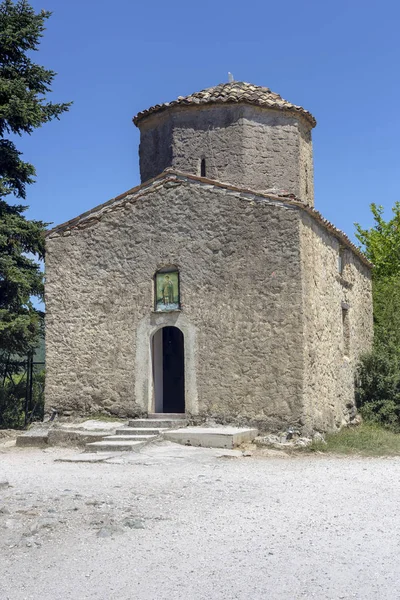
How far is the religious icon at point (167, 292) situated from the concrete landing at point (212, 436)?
2.57 metres

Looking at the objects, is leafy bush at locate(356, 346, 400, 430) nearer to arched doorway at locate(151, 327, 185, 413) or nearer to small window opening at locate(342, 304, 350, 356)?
small window opening at locate(342, 304, 350, 356)

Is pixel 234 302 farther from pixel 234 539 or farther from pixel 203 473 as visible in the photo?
pixel 234 539

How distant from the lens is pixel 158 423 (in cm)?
1266

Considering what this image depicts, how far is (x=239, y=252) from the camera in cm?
1284

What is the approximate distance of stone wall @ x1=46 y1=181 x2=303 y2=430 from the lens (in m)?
12.3

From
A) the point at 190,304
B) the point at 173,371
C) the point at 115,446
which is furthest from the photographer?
the point at 173,371

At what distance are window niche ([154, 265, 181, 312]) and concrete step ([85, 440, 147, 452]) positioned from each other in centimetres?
308

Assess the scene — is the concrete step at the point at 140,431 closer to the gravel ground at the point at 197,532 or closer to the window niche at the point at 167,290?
the gravel ground at the point at 197,532

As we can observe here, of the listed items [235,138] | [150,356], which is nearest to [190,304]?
[150,356]

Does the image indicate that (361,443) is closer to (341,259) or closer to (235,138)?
(341,259)

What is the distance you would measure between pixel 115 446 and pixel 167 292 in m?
3.58

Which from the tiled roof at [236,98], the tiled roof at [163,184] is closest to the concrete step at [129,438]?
A: the tiled roof at [163,184]

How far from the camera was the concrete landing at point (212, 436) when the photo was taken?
11.3 m

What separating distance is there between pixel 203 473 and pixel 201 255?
206 inches
